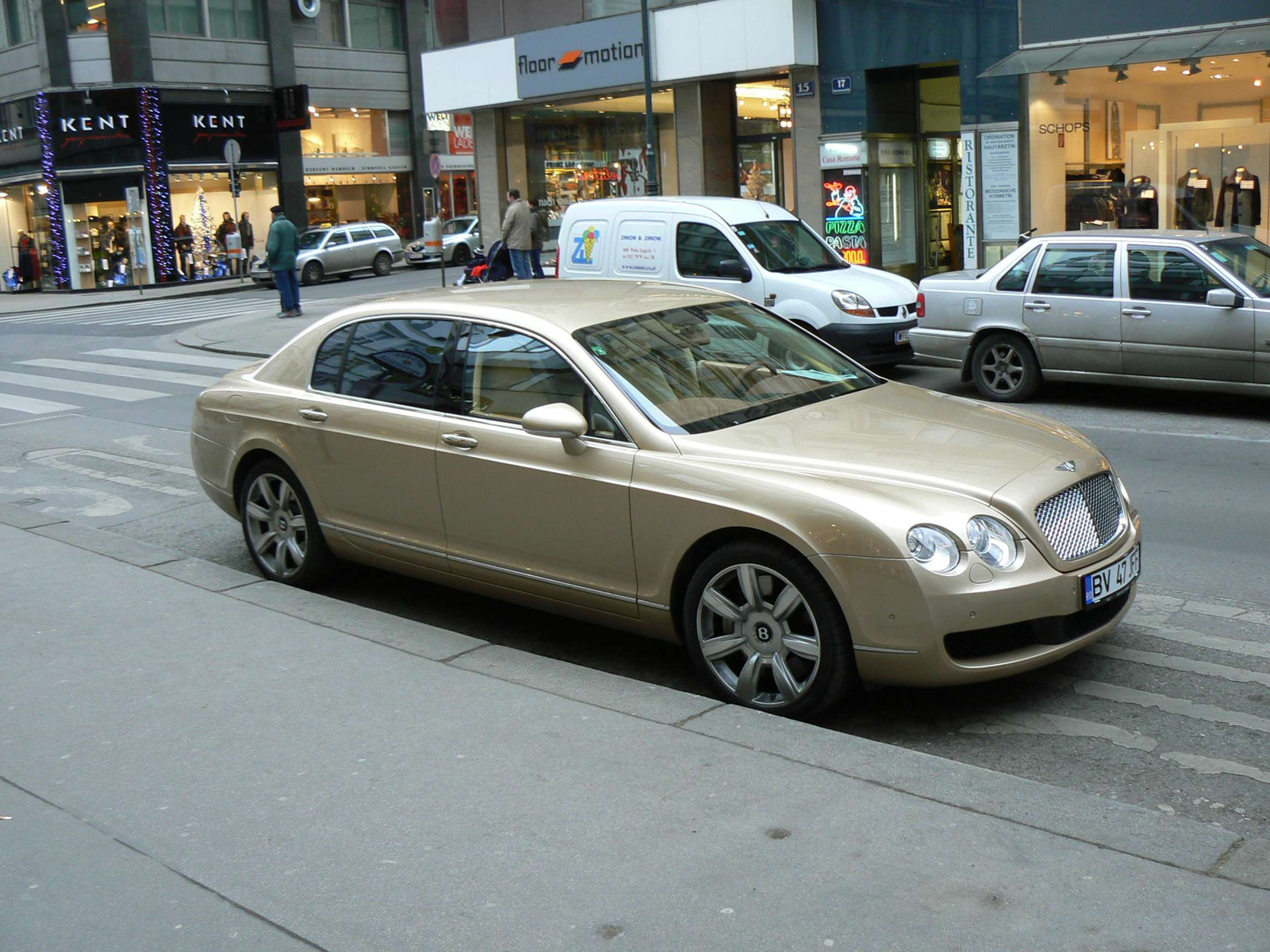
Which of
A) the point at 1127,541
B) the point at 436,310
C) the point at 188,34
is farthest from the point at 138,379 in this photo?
the point at 188,34

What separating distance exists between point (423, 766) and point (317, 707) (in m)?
0.75

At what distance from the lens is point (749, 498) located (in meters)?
4.84

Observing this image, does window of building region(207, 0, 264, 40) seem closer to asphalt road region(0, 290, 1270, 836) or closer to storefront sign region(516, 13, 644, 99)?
storefront sign region(516, 13, 644, 99)

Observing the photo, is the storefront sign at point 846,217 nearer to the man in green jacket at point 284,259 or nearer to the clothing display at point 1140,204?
the clothing display at point 1140,204

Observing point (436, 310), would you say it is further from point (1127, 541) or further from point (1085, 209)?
point (1085, 209)

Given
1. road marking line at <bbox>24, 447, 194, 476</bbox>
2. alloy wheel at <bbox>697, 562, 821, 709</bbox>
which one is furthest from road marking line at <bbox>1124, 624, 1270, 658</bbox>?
road marking line at <bbox>24, 447, 194, 476</bbox>

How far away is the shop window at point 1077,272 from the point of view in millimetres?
11734

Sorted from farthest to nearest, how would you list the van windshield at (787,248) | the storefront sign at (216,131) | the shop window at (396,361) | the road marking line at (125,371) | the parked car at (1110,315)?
the storefront sign at (216,131)
the road marking line at (125,371)
the van windshield at (787,248)
the parked car at (1110,315)
the shop window at (396,361)

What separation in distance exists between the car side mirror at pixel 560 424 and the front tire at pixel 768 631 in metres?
0.74

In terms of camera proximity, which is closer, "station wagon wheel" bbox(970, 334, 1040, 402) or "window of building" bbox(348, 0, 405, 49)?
"station wagon wheel" bbox(970, 334, 1040, 402)

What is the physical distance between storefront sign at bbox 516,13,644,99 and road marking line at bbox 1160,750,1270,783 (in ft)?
69.9

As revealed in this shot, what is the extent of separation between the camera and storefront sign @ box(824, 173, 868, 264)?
22672 mm

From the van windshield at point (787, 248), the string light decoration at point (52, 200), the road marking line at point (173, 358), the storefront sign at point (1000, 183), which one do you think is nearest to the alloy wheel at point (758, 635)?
the van windshield at point (787, 248)

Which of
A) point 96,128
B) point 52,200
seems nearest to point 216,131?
point 96,128
